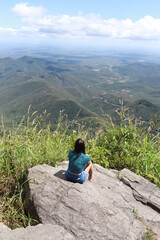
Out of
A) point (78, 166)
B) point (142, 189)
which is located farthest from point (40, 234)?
point (142, 189)

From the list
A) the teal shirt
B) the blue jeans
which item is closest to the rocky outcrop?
the blue jeans

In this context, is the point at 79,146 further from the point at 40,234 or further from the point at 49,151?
the point at 40,234

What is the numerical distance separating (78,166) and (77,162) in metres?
0.11

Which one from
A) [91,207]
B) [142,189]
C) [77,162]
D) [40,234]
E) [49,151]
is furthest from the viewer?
[49,151]

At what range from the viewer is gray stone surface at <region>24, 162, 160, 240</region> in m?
3.23

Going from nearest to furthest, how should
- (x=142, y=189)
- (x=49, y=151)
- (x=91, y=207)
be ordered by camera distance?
(x=91, y=207), (x=142, y=189), (x=49, y=151)

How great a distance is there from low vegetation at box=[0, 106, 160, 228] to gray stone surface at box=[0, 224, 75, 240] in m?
0.48

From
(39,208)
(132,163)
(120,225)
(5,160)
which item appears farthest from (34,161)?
(132,163)

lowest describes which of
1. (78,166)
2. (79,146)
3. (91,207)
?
(91,207)

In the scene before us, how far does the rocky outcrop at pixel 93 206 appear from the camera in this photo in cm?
320

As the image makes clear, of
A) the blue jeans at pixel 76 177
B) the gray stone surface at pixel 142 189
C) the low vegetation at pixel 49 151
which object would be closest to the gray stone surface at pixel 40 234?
the low vegetation at pixel 49 151

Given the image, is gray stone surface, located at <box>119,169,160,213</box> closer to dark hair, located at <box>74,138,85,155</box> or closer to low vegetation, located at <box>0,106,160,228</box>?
low vegetation, located at <box>0,106,160,228</box>

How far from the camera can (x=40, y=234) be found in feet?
9.28

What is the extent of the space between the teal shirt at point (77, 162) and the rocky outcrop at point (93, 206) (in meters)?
0.30
